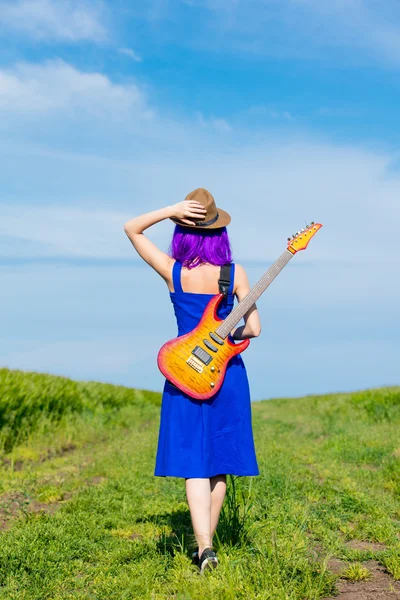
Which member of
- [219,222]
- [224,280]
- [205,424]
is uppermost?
[219,222]

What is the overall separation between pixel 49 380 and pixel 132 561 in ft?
38.1

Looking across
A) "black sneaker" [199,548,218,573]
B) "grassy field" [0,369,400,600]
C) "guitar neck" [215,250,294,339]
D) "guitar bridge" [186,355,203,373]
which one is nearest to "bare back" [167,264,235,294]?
"guitar neck" [215,250,294,339]

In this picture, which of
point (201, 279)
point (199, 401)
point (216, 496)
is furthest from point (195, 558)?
point (201, 279)

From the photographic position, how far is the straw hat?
519 cm

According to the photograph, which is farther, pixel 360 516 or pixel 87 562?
pixel 360 516

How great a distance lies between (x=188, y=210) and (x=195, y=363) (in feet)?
3.84

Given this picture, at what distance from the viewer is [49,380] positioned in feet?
55.0

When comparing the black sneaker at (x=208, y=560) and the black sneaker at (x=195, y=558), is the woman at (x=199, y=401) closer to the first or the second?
the black sneaker at (x=195, y=558)

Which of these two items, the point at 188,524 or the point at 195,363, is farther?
the point at 188,524

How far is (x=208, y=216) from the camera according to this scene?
17.1ft

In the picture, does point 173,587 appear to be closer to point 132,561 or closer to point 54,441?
point 132,561

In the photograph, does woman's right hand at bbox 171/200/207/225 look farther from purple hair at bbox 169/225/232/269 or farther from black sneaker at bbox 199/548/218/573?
black sneaker at bbox 199/548/218/573

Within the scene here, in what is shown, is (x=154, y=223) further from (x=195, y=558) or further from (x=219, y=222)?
(x=195, y=558)

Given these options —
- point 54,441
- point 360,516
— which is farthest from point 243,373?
point 54,441
